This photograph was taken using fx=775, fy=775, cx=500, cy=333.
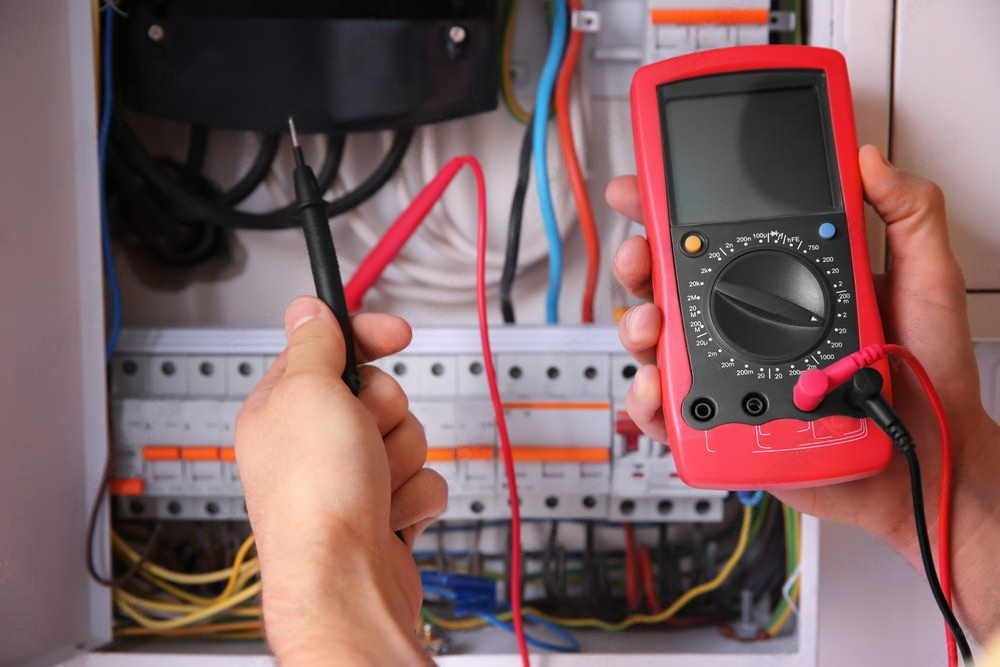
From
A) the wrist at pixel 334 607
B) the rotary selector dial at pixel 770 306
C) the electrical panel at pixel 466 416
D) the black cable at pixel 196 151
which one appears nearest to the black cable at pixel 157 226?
the black cable at pixel 196 151

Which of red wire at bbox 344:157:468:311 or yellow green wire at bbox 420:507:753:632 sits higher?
red wire at bbox 344:157:468:311

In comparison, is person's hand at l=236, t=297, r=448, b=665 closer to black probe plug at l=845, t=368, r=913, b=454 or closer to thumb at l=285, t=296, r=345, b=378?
thumb at l=285, t=296, r=345, b=378

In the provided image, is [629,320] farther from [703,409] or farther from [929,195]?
[929,195]

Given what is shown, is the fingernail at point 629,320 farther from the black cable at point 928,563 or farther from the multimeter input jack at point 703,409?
the black cable at point 928,563

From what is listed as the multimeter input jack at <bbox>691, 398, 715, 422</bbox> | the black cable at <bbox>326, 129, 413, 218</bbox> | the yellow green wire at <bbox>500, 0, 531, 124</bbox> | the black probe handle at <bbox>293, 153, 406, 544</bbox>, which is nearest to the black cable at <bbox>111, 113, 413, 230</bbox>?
the black cable at <bbox>326, 129, 413, 218</bbox>

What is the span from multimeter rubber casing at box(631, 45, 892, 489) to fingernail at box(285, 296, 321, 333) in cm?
26

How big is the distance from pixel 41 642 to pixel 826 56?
80 cm

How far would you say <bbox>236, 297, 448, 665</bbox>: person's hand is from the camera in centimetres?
47

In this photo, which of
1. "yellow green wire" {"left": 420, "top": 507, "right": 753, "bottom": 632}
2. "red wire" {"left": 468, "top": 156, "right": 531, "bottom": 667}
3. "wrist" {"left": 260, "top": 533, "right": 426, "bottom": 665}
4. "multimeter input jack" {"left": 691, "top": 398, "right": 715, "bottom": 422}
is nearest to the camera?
"wrist" {"left": 260, "top": 533, "right": 426, "bottom": 665}

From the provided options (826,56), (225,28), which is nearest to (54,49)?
(225,28)

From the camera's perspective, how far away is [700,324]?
58cm

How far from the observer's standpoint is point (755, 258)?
0.58m

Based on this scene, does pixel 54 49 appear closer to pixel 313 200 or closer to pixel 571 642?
pixel 313 200

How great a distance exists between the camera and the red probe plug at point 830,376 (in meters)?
0.52
